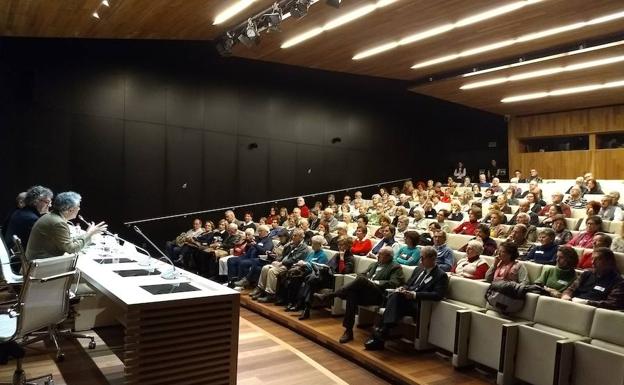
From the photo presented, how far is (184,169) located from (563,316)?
6586mm

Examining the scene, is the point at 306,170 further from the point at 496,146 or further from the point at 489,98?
the point at 496,146

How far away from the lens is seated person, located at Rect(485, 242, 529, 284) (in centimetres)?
361

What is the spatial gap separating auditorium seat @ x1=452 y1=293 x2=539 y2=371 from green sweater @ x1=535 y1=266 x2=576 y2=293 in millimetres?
435

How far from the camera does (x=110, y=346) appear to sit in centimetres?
378

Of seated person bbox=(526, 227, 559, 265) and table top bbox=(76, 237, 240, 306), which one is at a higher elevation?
seated person bbox=(526, 227, 559, 265)

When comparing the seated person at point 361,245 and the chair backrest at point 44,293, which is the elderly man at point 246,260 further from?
the chair backrest at point 44,293

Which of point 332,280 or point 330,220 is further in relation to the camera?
point 330,220

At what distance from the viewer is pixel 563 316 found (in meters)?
3.11

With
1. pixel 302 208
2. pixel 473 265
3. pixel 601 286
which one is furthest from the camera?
pixel 302 208

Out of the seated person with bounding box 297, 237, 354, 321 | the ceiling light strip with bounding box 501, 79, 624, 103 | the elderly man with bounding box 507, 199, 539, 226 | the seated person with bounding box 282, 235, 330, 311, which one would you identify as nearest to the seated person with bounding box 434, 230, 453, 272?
the seated person with bounding box 297, 237, 354, 321

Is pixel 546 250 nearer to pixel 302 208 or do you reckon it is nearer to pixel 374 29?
pixel 374 29

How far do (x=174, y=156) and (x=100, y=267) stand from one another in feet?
16.6

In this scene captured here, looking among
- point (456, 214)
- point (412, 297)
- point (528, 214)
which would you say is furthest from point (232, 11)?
point (412, 297)

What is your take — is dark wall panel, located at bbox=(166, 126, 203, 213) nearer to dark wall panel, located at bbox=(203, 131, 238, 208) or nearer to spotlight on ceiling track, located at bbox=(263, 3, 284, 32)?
dark wall panel, located at bbox=(203, 131, 238, 208)
